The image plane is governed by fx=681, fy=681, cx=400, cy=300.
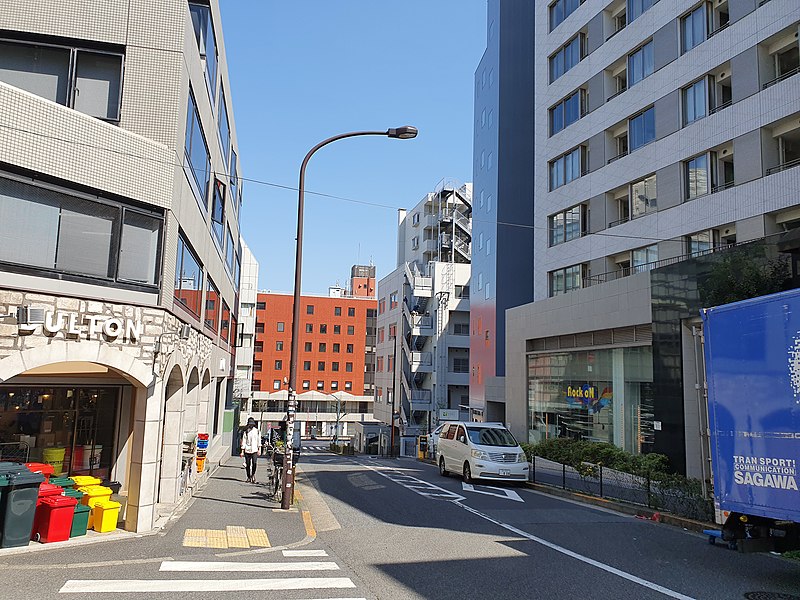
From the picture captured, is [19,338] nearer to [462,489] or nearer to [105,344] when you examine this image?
[105,344]

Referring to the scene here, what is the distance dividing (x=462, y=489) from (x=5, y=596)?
45.2 ft

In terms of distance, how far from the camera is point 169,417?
15.1 metres

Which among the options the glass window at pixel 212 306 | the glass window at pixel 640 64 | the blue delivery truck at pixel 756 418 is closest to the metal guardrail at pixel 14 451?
the glass window at pixel 212 306

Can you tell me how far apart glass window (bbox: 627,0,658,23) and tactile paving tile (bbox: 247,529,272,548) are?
81.0 feet

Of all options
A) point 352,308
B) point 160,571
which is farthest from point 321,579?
point 352,308

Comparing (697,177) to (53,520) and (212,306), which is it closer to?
(212,306)

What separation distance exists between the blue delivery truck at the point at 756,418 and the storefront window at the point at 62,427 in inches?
506

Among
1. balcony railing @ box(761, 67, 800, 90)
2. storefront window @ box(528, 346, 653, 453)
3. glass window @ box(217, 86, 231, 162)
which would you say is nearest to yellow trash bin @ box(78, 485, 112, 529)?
glass window @ box(217, 86, 231, 162)

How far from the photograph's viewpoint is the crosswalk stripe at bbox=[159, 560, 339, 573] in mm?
9648

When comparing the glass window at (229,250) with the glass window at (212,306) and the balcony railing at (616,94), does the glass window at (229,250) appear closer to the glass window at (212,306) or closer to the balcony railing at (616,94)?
the glass window at (212,306)

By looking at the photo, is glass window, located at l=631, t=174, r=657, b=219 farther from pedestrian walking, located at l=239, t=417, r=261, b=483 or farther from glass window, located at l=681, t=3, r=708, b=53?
pedestrian walking, located at l=239, t=417, r=261, b=483

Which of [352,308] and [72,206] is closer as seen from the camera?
[72,206]

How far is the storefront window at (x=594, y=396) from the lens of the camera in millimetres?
22859

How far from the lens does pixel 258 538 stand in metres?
12.0
